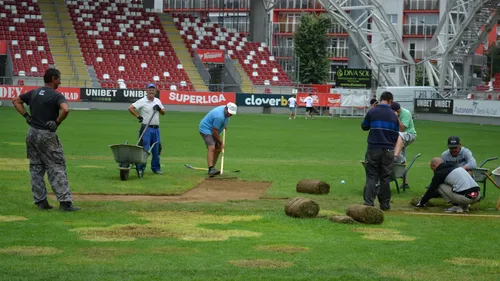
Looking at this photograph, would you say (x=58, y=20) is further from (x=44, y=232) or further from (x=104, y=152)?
(x=44, y=232)

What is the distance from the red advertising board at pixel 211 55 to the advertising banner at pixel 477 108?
1908cm

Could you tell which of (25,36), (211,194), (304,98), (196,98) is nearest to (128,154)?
(211,194)

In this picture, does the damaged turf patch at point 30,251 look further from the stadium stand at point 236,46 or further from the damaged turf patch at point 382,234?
the stadium stand at point 236,46

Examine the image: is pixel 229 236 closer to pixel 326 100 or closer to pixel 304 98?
pixel 326 100

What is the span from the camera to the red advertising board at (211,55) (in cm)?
6731

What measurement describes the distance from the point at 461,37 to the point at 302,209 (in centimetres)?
4885

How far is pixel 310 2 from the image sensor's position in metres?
108

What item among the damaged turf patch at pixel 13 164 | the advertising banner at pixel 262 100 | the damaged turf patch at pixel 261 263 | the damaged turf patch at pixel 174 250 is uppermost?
the damaged turf patch at pixel 261 263

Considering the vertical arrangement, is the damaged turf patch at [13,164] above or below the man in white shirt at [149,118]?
below

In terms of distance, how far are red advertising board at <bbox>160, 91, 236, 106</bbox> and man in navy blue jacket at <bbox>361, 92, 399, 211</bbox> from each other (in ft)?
153

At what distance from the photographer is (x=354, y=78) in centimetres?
6275

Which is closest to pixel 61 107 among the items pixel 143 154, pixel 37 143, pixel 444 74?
pixel 37 143

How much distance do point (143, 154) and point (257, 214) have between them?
4893mm

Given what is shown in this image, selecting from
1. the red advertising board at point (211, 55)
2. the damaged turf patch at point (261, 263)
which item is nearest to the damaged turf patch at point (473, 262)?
the damaged turf patch at point (261, 263)
